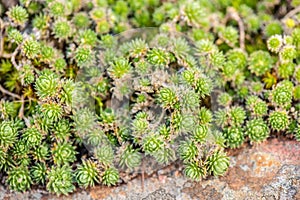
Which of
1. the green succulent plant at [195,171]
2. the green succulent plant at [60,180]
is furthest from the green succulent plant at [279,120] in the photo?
the green succulent plant at [60,180]

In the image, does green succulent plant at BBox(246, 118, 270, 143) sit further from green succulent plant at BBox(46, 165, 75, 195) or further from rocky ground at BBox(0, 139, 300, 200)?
green succulent plant at BBox(46, 165, 75, 195)

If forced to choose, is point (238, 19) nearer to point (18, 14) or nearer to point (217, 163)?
point (217, 163)

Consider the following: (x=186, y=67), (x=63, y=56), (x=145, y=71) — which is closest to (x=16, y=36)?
(x=63, y=56)

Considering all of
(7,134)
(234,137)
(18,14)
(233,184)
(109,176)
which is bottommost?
(233,184)

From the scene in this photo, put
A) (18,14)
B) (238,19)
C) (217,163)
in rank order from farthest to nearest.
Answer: (238,19) → (18,14) → (217,163)

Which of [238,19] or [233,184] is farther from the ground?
[238,19]

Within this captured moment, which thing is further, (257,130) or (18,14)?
(18,14)

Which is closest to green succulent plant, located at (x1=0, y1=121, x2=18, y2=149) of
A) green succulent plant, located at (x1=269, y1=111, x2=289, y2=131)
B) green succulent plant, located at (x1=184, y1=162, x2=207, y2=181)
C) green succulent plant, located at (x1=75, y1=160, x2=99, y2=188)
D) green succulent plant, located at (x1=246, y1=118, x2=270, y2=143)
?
green succulent plant, located at (x1=75, y1=160, x2=99, y2=188)

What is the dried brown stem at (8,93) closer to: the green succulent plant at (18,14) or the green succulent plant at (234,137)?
the green succulent plant at (18,14)

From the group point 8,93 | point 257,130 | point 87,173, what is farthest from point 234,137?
point 8,93
